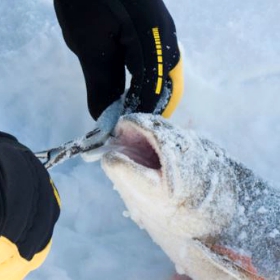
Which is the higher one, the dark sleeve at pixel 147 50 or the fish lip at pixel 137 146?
the dark sleeve at pixel 147 50

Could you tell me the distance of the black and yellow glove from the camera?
1.01m

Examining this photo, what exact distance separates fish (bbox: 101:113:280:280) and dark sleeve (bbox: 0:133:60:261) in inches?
12.2

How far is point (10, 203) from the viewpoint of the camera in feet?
3.29

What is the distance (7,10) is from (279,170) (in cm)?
132

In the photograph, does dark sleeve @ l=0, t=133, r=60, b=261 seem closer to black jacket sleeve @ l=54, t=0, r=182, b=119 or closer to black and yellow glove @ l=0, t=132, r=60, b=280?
black and yellow glove @ l=0, t=132, r=60, b=280

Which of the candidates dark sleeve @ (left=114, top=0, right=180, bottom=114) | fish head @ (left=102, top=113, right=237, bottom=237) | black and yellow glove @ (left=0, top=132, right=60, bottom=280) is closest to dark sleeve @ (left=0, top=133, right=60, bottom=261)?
black and yellow glove @ (left=0, top=132, right=60, bottom=280)

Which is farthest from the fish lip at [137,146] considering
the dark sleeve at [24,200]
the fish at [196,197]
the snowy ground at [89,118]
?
the snowy ground at [89,118]

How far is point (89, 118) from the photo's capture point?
2168 millimetres

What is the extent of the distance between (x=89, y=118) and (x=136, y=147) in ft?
2.35

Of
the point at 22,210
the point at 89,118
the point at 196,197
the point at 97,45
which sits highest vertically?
the point at 97,45

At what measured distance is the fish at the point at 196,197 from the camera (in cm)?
141

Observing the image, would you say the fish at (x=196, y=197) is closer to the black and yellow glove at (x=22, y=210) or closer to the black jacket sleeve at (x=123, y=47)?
the black jacket sleeve at (x=123, y=47)

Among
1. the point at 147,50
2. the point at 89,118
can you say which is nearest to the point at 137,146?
the point at 147,50

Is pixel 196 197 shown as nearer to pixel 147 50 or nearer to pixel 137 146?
pixel 137 146
